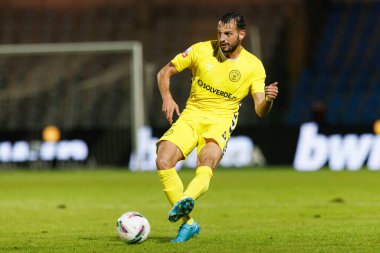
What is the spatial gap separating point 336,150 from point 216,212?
36.8 ft

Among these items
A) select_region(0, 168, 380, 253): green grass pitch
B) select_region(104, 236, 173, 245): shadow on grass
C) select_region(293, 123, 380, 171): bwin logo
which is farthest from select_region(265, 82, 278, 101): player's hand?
select_region(293, 123, 380, 171): bwin logo

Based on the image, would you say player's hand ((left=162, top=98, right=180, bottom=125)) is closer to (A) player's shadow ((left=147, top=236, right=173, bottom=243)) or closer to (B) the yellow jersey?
(B) the yellow jersey

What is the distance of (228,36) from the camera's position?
849 cm

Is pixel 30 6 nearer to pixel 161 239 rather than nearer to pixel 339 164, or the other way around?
pixel 339 164

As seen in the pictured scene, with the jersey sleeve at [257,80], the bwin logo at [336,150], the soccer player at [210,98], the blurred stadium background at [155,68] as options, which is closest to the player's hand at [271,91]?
the soccer player at [210,98]

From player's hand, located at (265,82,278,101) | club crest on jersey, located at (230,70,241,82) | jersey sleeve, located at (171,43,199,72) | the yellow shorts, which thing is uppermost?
jersey sleeve, located at (171,43,199,72)

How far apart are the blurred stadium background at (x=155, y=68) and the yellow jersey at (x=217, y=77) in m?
14.2

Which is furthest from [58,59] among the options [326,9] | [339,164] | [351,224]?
[351,224]

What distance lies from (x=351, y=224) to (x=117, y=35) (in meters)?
22.2

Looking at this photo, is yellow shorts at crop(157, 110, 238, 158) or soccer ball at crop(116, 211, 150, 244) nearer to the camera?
soccer ball at crop(116, 211, 150, 244)

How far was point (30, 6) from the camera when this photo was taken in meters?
32.2

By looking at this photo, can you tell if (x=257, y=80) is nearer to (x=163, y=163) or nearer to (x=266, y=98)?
(x=266, y=98)

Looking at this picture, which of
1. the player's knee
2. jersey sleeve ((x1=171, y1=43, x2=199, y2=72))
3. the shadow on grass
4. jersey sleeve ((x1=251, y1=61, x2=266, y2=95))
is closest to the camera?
→ the player's knee

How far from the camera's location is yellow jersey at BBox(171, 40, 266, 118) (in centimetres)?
876
